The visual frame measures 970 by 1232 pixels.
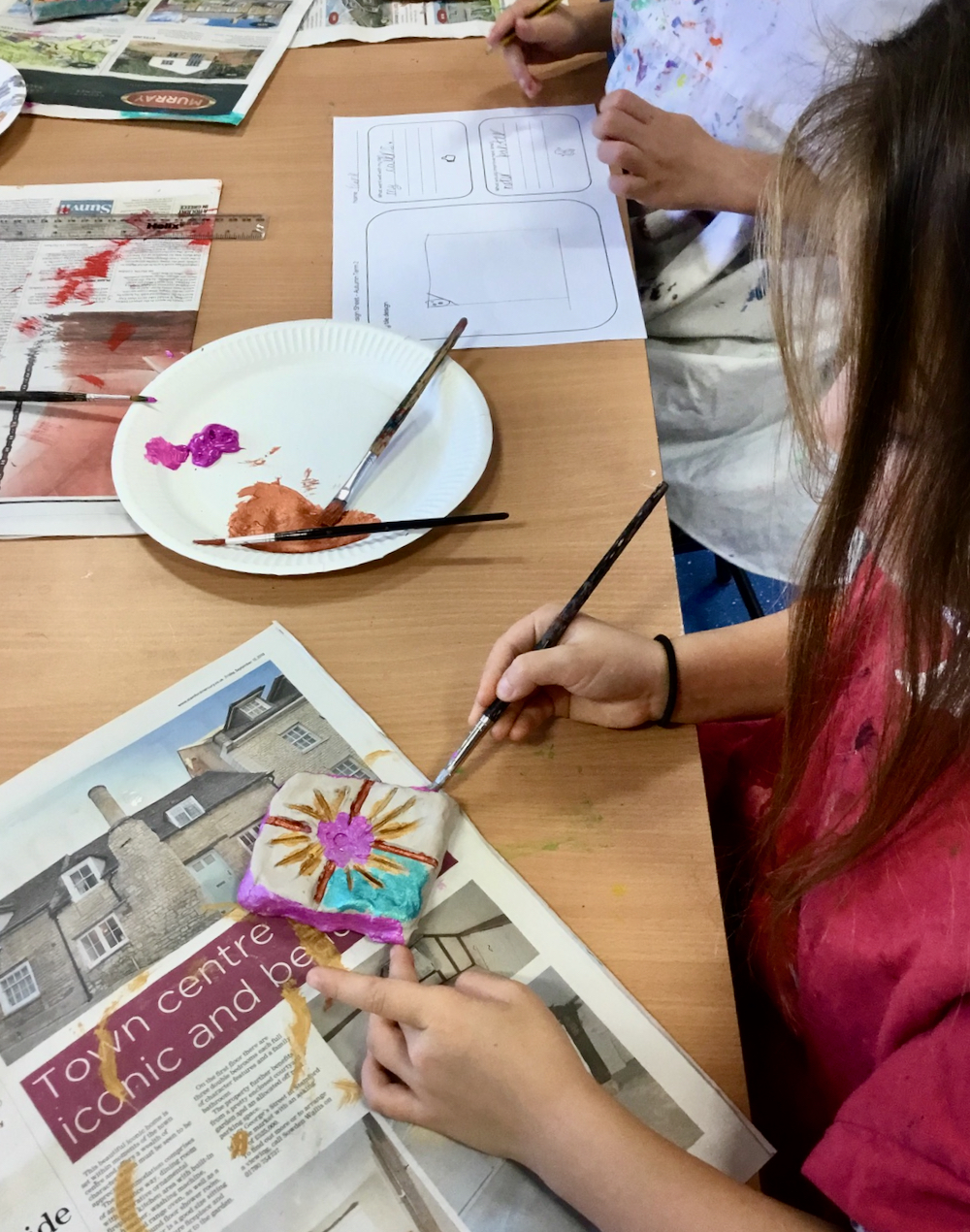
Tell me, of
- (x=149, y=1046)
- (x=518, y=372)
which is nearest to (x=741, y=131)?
(x=518, y=372)

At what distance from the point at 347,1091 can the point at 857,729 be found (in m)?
0.36

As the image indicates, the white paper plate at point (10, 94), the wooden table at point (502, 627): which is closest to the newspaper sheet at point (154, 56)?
the white paper plate at point (10, 94)

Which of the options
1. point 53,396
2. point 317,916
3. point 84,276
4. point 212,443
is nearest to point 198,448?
point 212,443

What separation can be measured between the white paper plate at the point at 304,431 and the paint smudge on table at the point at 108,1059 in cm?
27

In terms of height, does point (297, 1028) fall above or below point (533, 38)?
below

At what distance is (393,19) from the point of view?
98 cm

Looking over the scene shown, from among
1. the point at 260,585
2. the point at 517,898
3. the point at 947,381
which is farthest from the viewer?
the point at 260,585

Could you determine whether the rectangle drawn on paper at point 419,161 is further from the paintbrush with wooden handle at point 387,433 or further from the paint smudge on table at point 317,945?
the paint smudge on table at point 317,945

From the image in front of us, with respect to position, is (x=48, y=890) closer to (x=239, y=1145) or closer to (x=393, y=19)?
(x=239, y=1145)

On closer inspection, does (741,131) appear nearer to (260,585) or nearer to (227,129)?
(227,129)

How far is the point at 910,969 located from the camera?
0.44 meters

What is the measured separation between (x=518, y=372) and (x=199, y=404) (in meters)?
0.25

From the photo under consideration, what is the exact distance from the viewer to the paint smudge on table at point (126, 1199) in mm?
387

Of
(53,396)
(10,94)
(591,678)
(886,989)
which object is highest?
(10,94)
